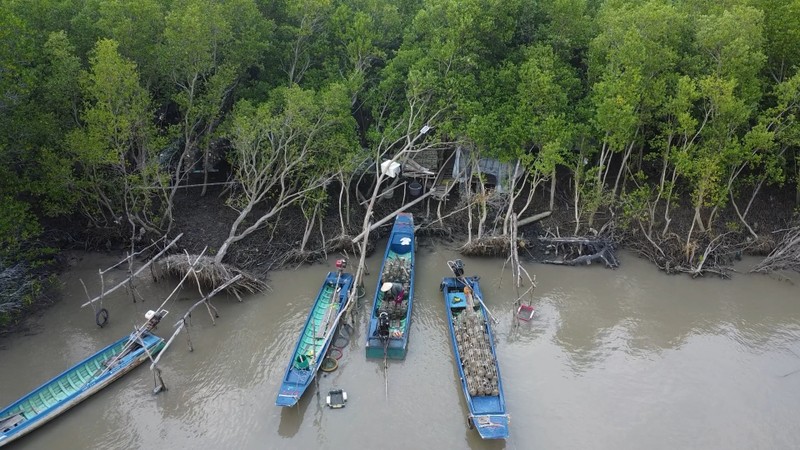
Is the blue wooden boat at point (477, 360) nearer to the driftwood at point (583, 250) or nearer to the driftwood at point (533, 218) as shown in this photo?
the driftwood at point (583, 250)

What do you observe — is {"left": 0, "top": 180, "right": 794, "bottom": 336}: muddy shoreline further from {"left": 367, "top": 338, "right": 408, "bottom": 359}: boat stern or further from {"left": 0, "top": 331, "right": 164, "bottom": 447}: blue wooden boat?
{"left": 367, "top": 338, "right": 408, "bottom": 359}: boat stern

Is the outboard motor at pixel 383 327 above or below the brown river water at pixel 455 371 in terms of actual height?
above

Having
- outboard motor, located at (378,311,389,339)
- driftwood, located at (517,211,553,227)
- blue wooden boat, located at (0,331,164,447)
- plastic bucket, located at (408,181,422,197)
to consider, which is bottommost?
blue wooden boat, located at (0,331,164,447)

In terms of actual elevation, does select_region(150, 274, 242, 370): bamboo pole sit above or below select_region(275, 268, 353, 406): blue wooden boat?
above

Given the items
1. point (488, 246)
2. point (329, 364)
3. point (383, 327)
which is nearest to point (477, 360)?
point (383, 327)

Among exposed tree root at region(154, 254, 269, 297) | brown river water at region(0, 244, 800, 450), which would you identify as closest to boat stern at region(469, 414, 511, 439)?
brown river water at region(0, 244, 800, 450)

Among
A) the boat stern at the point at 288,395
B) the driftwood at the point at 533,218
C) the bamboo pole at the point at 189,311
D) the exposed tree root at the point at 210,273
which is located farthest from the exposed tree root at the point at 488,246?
the boat stern at the point at 288,395
